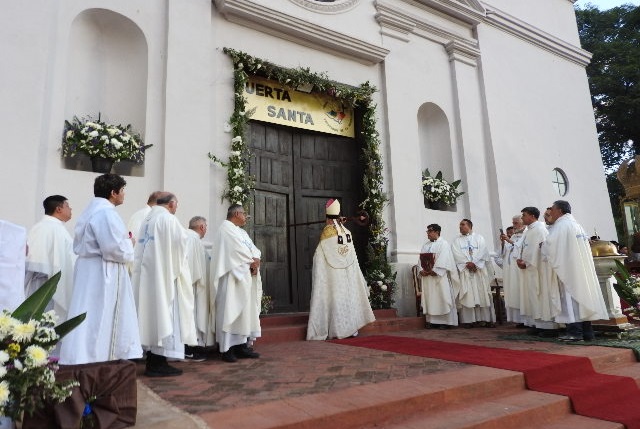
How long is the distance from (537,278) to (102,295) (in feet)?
18.4

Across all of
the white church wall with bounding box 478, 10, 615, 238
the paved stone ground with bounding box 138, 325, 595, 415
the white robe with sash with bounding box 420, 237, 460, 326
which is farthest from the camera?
the white church wall with bounding box 478, 10, 615, 238

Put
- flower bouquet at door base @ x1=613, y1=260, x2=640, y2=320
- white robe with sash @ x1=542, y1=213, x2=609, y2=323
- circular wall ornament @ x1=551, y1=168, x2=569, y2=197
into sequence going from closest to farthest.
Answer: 1. white robe with sash @ x1=542, y1=213, x2=609, y2=323
2. flower bouquet at door base @ x1=613, y1=260, x2=640, y2=320
3. circular wall ornament @ x1=551, y1=168, x2=569, y2=197

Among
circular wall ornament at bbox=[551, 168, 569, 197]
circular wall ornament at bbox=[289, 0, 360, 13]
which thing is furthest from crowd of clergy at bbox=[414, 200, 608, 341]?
circular wall ornament at bbox=[289, 0, 360, 13]

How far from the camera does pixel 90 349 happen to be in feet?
12.0

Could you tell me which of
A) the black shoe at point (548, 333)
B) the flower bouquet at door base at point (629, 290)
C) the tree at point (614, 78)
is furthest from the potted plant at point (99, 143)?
the tree at point (614, 78)

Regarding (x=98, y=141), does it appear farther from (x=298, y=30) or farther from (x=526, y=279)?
(x=526, y=279)

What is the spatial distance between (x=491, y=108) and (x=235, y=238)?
8.19 m

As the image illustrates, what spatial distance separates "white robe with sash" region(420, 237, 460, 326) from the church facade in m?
0.69

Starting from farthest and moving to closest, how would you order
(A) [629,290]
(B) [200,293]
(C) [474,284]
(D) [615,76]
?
(D) [615,76], (C) [474,284], (A) [629,290], (B) [200,293]

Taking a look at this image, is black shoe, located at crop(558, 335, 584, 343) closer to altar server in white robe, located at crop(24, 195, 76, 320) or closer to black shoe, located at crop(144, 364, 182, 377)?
black shoe, located at crop(144, 364, 182, 377)

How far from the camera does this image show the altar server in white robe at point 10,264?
8.44 ft

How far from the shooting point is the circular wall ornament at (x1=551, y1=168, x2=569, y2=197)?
12078mm

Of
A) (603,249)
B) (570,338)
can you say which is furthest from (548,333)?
(603,249)

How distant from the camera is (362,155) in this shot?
9.12 meters
